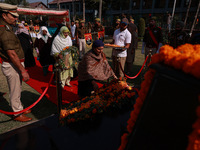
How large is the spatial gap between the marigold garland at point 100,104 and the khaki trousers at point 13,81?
1.24m

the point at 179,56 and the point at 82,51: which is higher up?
the point at 179,56

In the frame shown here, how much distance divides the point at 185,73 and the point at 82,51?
815 centimetres

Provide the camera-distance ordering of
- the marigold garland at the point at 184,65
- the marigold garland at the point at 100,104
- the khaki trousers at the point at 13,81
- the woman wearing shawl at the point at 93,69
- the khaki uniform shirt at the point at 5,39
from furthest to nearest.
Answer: the woman wearing shawl at the point at 93,69 < the khaki trousers at the point at 13,81 < the khaki uniform shirt at the point at 5,39 < the marigold garland at the point at 100,104 < the marigold garland at the point at 184,65

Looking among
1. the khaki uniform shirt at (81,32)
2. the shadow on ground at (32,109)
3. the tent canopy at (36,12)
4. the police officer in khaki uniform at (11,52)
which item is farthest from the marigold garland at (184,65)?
the tent canopy at (36,12)

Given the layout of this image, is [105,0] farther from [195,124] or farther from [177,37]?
[195,124]

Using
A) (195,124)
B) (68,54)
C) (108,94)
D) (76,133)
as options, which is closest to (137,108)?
(195,124)

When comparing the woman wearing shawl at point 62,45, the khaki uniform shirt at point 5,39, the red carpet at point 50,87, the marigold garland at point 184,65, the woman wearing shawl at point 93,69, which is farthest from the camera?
the woman wearing shawl at point 62,45

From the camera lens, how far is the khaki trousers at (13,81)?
2.93 m

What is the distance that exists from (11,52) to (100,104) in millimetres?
2017

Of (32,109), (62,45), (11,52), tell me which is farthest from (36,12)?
(11,52)

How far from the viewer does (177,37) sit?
5.14 m

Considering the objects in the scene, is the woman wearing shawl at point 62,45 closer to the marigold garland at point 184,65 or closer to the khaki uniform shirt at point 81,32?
the khaki uniform shirt at point 81,32

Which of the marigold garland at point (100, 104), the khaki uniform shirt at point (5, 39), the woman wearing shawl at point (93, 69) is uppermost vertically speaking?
the khaki uniform shirt at point (5, 39)

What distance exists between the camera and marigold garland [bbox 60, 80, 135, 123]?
2410 mm
